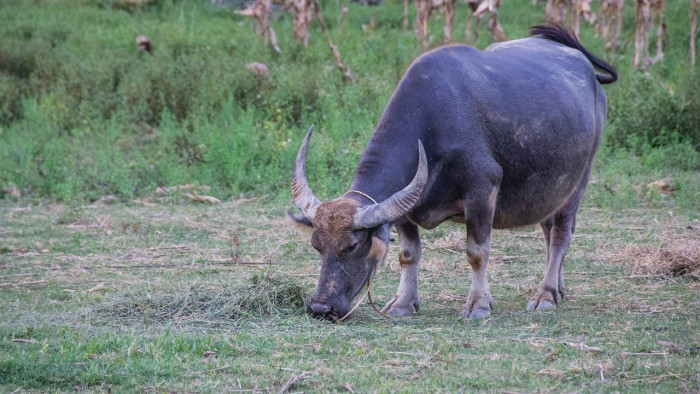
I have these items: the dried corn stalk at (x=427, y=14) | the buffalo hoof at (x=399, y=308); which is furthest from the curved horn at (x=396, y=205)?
the dried corn stalk at (x=427, y=14)

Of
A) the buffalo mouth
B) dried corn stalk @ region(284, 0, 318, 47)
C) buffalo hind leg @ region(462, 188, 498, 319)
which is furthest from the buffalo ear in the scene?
dried corn stalk @ region(284, 0, 318, 47)

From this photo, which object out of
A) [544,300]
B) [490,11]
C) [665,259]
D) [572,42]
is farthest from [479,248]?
[490,11]

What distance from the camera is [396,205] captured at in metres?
5.30

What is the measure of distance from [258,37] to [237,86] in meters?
2.44

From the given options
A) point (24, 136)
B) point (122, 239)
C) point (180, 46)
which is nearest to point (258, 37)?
point (180, 46)

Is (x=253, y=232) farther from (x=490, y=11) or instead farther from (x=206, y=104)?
(x=490, y=11)

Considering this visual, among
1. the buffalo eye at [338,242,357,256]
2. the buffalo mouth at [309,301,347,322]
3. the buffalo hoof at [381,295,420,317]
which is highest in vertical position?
the buffalo eye at [338,242,357,256]

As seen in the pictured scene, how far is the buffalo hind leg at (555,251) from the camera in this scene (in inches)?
250

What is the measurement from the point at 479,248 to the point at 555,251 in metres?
1.15

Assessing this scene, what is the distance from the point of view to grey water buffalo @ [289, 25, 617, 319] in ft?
17.6

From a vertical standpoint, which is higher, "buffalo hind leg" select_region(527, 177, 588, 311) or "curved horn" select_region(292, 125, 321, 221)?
"curved horn" select_region(292, 125, 321, 221)

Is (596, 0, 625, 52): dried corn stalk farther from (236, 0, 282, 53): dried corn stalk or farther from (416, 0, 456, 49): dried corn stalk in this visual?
(236, 0, 282, 53): dried corn stalk

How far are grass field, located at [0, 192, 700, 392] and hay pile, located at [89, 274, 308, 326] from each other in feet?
0.05

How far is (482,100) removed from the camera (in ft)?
19.4
